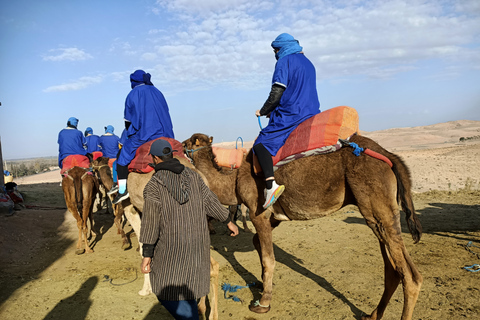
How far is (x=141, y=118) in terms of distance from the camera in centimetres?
538

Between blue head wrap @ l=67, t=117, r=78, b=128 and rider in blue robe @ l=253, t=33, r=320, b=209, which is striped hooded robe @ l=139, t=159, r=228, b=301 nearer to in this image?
rider in blue robe @ l=253, t=33, r=320, b=209

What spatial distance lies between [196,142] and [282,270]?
282 cm

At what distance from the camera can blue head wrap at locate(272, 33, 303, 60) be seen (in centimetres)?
473

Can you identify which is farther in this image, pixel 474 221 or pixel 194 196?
pixel 474 221

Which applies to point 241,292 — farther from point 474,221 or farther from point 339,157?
point 474,221

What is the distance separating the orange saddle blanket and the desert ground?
2187mm

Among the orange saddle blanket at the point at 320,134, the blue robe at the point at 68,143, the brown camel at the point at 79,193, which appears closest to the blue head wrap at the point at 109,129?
the blue robe at the point at 68,143

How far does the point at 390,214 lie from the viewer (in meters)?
3.92

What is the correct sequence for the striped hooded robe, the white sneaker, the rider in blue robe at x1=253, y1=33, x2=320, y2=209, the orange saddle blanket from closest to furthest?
1. the striped hooded robe
2. the orange saddle blanket
3. the white sneaker
4. the rider in blue robe at x1=253, y1=33, x2=320, y2=209

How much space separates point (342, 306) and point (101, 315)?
3425 millimetres

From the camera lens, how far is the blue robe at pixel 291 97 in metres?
4.62

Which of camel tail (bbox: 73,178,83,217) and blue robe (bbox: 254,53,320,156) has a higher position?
blue robe (bbox: 254,53,320,156)

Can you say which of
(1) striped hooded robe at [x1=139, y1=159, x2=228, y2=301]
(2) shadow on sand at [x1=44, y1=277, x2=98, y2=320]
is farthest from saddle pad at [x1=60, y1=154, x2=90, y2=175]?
(1) striped hooded robe at [x1=139, y1=159, x2=228, y2=301]

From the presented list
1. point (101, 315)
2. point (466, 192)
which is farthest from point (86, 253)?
point (466, 192)
